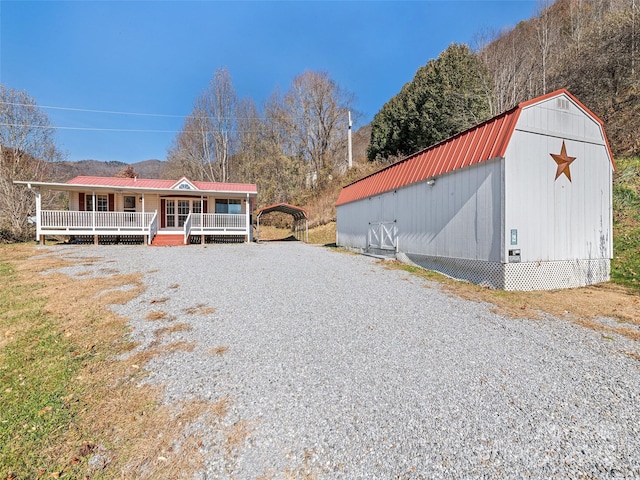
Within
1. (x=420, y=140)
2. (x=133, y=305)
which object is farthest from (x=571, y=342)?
(x=420, y=140)

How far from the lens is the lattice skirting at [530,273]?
21.5ft

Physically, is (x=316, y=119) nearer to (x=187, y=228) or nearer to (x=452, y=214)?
(x=187, y=228)

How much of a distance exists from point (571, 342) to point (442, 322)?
1.54 metres

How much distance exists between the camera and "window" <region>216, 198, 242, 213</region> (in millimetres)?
18906

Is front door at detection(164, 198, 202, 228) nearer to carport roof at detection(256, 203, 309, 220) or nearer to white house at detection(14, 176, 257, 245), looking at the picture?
white house at detection(14, 176, 257, 245)

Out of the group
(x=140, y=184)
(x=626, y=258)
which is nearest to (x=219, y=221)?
(x=140, y=184)

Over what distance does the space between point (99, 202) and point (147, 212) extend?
9.89ft

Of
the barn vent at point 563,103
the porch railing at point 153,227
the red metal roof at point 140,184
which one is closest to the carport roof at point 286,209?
the red metal roof at point 140,184

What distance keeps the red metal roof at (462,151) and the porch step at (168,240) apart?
11.3 m

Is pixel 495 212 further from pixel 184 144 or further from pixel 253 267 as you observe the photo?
pixel 184 144

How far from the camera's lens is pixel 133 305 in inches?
206

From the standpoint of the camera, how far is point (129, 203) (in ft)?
58.4

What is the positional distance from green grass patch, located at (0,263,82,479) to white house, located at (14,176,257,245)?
12.0 metres

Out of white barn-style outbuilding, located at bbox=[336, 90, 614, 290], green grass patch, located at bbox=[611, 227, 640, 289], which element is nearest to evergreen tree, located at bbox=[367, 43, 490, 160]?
green grass patch, located at bbox=[611, 227, 640, 289]
